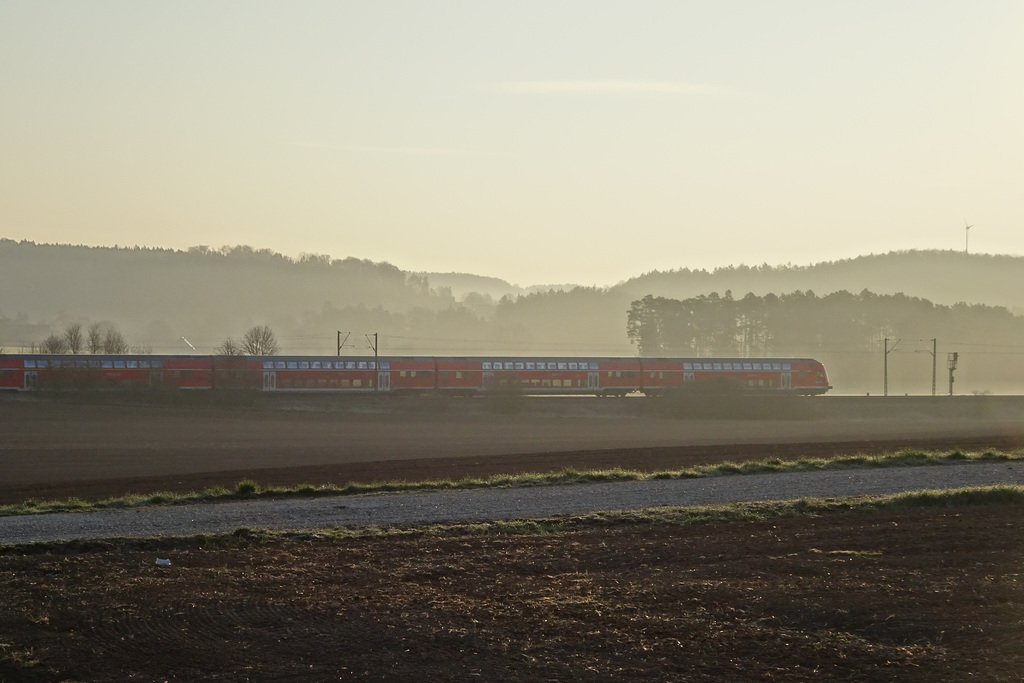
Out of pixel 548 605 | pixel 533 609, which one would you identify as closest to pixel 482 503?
pixel 548 605

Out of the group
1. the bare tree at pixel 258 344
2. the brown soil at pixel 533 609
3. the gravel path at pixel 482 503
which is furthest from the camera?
the bare tree at pixel 258 344

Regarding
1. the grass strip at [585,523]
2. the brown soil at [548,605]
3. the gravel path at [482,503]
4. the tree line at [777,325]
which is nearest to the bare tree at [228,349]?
the tree line at [777,325]

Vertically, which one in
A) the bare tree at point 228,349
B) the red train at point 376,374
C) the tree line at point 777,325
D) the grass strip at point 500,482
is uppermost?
the tree line at point 777,325

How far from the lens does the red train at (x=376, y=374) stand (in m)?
73.3

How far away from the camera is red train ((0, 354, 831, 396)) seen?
73.3 m

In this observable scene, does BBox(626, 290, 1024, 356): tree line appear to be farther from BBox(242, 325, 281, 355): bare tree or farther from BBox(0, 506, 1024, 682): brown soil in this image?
BBox(0, 506, 1024, 682): brown soil

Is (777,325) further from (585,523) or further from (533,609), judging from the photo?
(533,609)

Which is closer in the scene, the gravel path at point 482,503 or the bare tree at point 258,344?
the gravel path at point 482,503

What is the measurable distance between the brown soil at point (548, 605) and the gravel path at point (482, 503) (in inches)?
93.5

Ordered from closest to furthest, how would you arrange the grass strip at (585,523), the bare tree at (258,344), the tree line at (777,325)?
the grass strip at (585,523)
the bare tree at (258,344)
the tree line at (777,325)

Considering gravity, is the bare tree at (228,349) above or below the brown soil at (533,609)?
above

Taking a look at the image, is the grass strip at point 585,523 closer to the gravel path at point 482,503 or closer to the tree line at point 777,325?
the gravel path at point 482,503

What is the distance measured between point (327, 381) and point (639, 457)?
41.8 m

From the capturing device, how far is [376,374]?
7500cm
